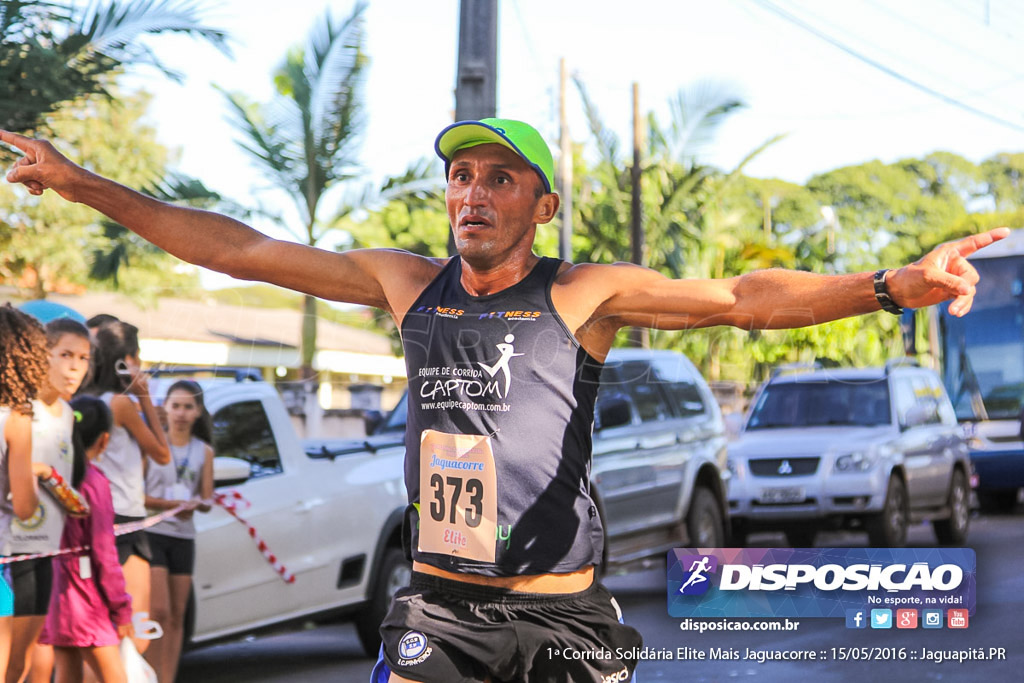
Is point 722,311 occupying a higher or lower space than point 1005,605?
higher

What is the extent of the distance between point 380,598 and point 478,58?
11.1 ft

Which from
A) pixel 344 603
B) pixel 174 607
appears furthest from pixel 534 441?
pixel 344 603

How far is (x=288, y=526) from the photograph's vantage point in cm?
675

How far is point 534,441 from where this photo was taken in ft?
9.52

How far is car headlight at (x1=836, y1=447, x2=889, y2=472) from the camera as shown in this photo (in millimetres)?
11438

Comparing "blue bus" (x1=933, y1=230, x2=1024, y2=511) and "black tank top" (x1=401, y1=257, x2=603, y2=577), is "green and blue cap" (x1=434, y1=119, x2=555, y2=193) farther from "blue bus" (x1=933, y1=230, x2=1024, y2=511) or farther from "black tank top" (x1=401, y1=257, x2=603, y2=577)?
"blue bus" (x1=933, y1=230, x2=1024, y2=511)

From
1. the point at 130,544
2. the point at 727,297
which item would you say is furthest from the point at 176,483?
the point at 727,297

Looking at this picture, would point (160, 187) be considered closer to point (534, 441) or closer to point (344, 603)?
point (344, 603)

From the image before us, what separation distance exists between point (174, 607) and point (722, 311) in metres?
3.86

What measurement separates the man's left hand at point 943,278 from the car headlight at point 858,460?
29.7 ft

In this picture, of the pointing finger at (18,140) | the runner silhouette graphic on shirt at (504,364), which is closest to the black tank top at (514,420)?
the runner silhouette graphic on shirt at (504,364)

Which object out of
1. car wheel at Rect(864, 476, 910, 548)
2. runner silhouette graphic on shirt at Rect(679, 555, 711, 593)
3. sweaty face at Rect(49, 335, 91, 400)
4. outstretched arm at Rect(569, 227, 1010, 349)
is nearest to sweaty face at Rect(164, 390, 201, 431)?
sweaty face at Rect(49, 335, 91, 400)

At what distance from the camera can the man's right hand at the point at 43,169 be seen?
2.97 m

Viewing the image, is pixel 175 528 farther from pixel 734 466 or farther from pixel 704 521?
pixel 734 466
